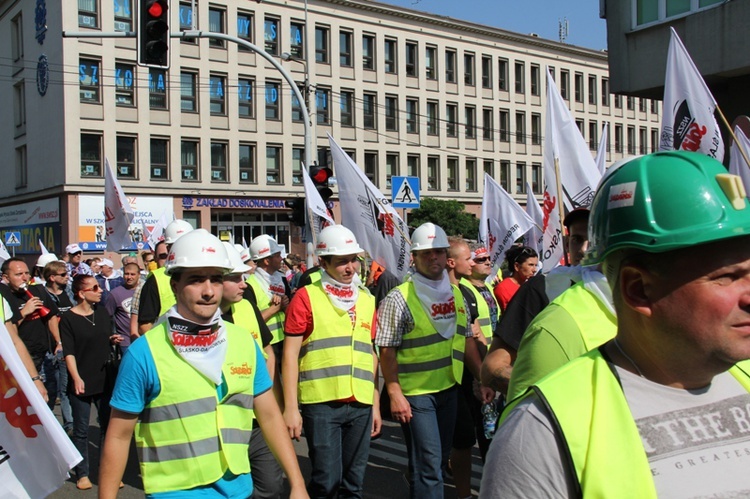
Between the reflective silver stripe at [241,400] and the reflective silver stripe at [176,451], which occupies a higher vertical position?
the reflective silver stripe at [241,400]

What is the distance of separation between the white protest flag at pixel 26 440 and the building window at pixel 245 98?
130 ft

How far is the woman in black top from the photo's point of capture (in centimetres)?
707

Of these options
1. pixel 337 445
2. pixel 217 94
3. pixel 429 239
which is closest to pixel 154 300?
pixel 337 445

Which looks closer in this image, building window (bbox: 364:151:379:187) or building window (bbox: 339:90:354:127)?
building window (bbox: 339:90:354:127)

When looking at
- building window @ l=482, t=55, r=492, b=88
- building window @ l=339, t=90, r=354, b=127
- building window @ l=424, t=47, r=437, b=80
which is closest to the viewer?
building window @ l=339, t=90, r=354, b=127

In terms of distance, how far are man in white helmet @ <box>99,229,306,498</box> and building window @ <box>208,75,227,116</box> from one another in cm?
3881

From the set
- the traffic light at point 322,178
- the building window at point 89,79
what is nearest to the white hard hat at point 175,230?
the traffic light at point 322,178

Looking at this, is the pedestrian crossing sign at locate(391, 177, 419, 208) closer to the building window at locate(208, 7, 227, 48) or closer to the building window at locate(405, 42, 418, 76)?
the building window at locate(208, 7, 227, 48)

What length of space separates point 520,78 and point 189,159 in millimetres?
24046

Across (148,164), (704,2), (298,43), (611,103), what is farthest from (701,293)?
(611,103)

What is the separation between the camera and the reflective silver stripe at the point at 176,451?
11.2ft

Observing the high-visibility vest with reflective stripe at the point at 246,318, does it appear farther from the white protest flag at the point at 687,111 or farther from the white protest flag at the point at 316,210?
the white protest flag at the point at 316,210

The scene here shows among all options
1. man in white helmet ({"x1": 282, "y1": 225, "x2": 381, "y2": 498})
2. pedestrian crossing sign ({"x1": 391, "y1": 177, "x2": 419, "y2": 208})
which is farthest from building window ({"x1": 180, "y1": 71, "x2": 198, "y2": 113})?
man in white helmet ({"x1": 282, "y1": 225, "x2": 381, "y2": 498})

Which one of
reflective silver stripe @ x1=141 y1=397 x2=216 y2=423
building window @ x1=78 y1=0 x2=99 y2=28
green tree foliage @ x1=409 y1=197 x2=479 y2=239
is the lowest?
reflective silver stripe @ x1=141 y1=397 x2=216 y2=423
